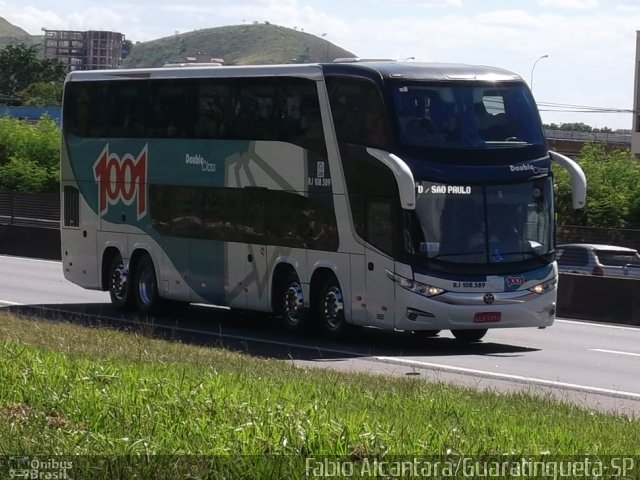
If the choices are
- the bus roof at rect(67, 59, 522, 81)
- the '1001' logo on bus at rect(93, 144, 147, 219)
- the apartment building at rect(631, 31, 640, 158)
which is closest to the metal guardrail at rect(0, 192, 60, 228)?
the '1001' logo on bus at rect(93, 144, 147, 219)

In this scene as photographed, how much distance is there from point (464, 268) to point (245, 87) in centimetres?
514

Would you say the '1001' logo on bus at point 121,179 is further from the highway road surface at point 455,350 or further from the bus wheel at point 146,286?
the highway road surface at point 455,350

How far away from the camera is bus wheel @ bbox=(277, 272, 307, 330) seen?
69.5ft

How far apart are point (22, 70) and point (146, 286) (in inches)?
6438

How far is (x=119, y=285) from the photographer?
25.3 meters

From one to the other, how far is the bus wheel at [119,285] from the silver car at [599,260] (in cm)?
1100

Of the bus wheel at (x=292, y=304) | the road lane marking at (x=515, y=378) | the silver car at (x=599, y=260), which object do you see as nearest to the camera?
the road lane marking at (x=515, y=378)

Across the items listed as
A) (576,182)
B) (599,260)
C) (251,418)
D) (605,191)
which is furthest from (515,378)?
(605,191)

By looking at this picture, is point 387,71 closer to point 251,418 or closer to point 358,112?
point 358,112

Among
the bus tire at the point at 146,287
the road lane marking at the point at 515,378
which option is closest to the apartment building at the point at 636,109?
the bus tire at the point at 146,287

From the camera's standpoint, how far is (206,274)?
2314 centimetres

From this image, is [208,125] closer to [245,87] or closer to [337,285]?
[245,87]

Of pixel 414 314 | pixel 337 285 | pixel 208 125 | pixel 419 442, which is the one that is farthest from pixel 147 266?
pixel 419 442

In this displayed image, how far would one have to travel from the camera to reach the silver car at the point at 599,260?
102ft
